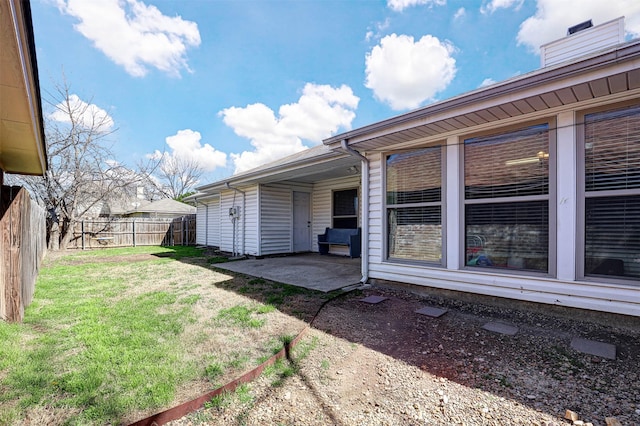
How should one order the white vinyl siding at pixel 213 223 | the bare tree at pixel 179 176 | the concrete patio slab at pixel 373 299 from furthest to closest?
1. the bare tree at pixel 179 176
2. the white vinyl siding at pixel 213 223
3. the concrete patio slab at pixel 373 299

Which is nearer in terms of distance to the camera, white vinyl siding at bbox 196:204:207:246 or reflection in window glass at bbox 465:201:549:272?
reflection in window glass at bbox 465:201:549:272

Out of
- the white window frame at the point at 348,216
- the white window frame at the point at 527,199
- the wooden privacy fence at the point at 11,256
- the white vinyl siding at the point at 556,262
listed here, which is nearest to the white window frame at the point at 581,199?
the white vinyl siding at the point at 556,262

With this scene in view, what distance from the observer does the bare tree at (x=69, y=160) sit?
1204cm

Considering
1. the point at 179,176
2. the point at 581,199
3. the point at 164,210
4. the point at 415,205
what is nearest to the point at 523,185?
the point at 581,199

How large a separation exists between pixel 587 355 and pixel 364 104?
47.0ft

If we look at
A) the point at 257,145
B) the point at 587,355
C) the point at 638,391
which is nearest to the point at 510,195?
the point at 587,355

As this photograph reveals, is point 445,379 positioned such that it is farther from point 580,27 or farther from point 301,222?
point 301,222

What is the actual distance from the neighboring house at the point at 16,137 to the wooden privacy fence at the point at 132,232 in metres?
11.9

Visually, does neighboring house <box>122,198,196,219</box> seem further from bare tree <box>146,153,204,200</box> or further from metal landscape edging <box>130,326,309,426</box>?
metal landscape edging <box>130,326,309,426</box>

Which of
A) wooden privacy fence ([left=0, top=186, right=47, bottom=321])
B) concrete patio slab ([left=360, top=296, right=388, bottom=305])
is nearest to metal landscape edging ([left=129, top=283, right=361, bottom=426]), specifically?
concrete patio slab ([left=360, top=296, right=388, bottom=305])

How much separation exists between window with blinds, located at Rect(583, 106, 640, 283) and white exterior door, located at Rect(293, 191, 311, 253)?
24.6 feet

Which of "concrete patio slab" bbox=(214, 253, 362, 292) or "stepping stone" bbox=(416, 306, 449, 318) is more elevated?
"stepping stone" bbox=(416, 306, 449, 318)

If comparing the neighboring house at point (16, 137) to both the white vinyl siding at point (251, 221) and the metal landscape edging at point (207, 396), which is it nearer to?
the metal landscape edging at point (207, 396)

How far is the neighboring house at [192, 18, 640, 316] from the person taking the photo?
289 centimetres
